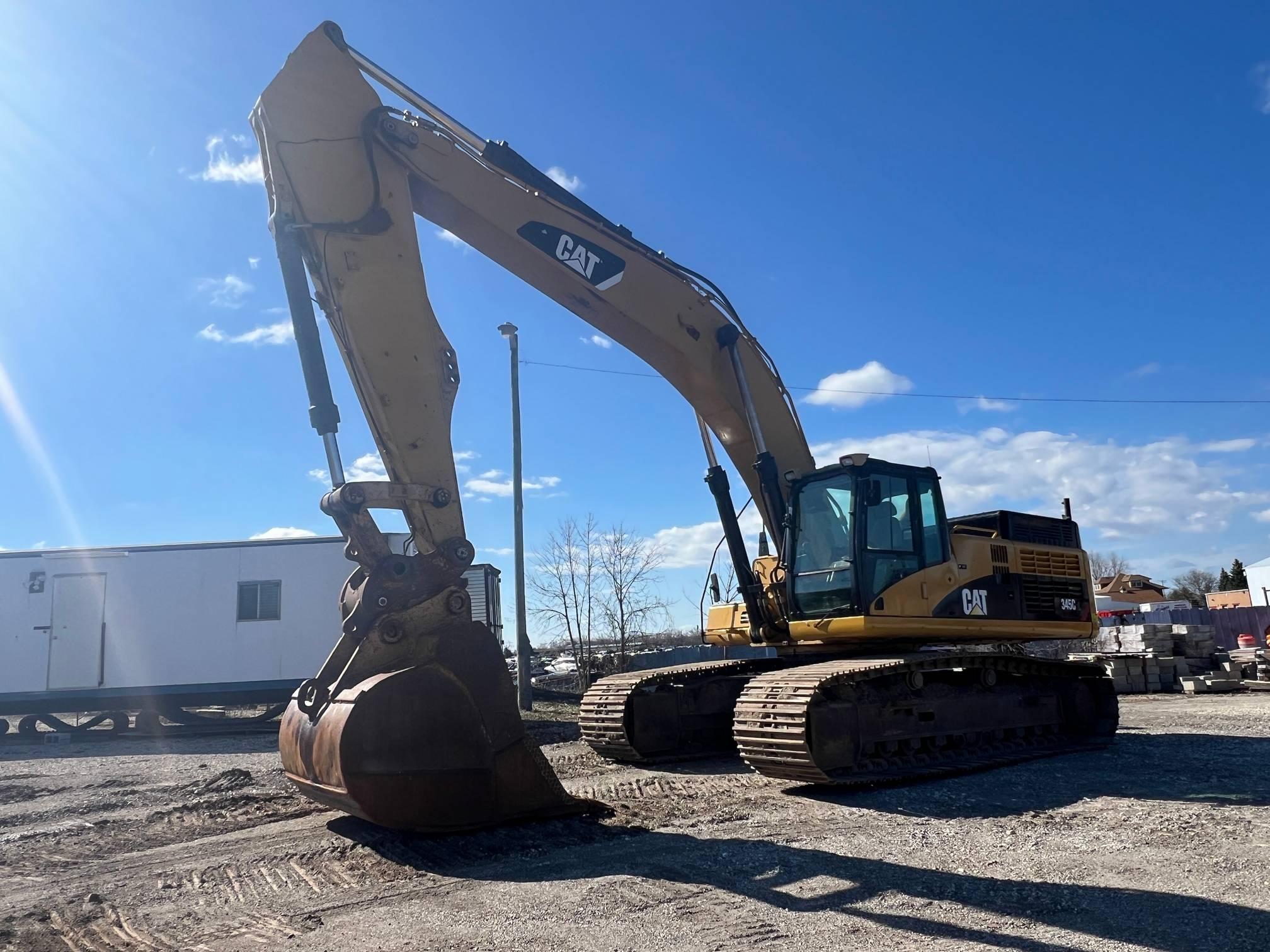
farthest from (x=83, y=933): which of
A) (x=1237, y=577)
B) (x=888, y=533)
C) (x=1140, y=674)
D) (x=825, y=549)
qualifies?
(x=1237, y=577)

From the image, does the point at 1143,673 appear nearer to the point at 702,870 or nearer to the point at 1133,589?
the point at 702,870

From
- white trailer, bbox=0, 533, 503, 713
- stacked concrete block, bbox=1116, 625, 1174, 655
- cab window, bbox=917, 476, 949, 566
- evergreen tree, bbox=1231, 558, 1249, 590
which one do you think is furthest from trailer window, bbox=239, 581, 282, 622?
evergreen tree, bbox=1231, 558, 1249, 590

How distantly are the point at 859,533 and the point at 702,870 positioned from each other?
400cm

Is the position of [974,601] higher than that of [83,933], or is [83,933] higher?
[974,601]

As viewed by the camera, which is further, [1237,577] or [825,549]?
[1237,577]

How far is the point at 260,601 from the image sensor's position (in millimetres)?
16719

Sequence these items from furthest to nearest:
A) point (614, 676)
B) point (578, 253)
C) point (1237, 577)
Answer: point (1237, 577)
point (614, 676)
point (578, 253)

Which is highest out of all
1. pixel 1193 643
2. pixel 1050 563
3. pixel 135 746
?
pixel 1050 563

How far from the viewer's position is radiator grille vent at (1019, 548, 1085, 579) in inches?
393

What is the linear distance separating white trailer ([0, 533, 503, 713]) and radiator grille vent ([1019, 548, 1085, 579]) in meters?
9.53

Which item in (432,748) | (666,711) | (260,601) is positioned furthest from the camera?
(260,601)

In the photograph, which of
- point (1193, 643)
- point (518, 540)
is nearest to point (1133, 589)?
point (1193, 643)

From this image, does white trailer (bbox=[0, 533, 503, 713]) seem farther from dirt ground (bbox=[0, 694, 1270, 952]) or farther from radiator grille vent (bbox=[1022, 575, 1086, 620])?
radiator grille vent (bbox=[1022, 575, 1086, 620])

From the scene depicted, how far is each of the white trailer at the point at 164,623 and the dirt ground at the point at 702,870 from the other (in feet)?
25.8
